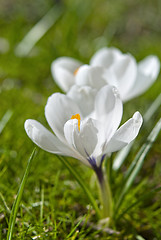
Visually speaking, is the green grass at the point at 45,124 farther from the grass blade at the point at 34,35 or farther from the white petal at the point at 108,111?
the white petal at the point at 108,111

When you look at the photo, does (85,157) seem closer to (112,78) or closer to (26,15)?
(112,78)

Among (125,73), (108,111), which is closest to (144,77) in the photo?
(125,73)

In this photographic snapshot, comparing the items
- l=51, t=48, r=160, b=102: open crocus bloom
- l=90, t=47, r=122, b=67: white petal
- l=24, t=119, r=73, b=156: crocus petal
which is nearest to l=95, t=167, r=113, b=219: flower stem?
l=24, t=119, r=73, b=156: crocus petal

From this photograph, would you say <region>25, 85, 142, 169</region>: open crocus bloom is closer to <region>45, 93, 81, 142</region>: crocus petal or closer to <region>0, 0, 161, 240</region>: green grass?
<region>45, 93, 81, 142</region>: crocus petal

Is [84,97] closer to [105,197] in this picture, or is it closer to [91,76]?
[91,76]

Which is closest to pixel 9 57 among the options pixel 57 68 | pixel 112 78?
pixel 57 68
